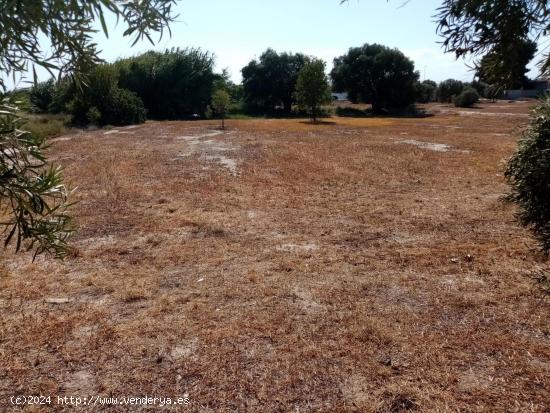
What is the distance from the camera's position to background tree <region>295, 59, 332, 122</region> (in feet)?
164

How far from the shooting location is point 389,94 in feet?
221

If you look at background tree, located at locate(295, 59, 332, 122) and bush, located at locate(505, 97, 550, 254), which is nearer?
bush, located at locate(505, 97, 550, 254)

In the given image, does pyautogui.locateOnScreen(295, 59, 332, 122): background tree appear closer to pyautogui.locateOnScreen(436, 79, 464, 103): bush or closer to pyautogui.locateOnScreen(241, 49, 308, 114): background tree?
pyautogui.locateOnScreen(241, 49, 308, 114): background tree

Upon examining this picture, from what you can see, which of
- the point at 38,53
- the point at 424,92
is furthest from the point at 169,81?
the point at 38,53

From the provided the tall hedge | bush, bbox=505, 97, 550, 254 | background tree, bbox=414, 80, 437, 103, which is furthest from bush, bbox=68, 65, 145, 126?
background tree, bbox=414, 80, 437, 103

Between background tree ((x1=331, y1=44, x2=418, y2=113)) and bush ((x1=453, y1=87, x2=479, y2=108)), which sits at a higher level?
background tree ((x1=331, y1=44, x2=418, y2=113))

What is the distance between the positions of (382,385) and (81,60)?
472 centimetres

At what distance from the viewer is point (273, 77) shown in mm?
68438

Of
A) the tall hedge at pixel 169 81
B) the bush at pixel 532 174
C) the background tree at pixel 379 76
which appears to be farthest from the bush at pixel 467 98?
the bush at pixel 532 174

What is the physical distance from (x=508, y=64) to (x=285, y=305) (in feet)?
17.0

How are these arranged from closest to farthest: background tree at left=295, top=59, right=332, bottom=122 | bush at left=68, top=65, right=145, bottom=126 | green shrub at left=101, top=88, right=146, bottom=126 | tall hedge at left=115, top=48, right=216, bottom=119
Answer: bush at left=68, top=65, right=145, bottom=126, green shrub at left=101, top=88, right=146, bottom=126, background tree at left=295, top=59, right=332, bottom=122, tall hedge at left=115, top=48, right=216, bottom=119

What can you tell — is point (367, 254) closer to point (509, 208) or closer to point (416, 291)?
point (416, 291)

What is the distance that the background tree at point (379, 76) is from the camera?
6694 centimetres

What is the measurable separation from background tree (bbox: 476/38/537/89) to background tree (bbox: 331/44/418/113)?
6734 centimetres
